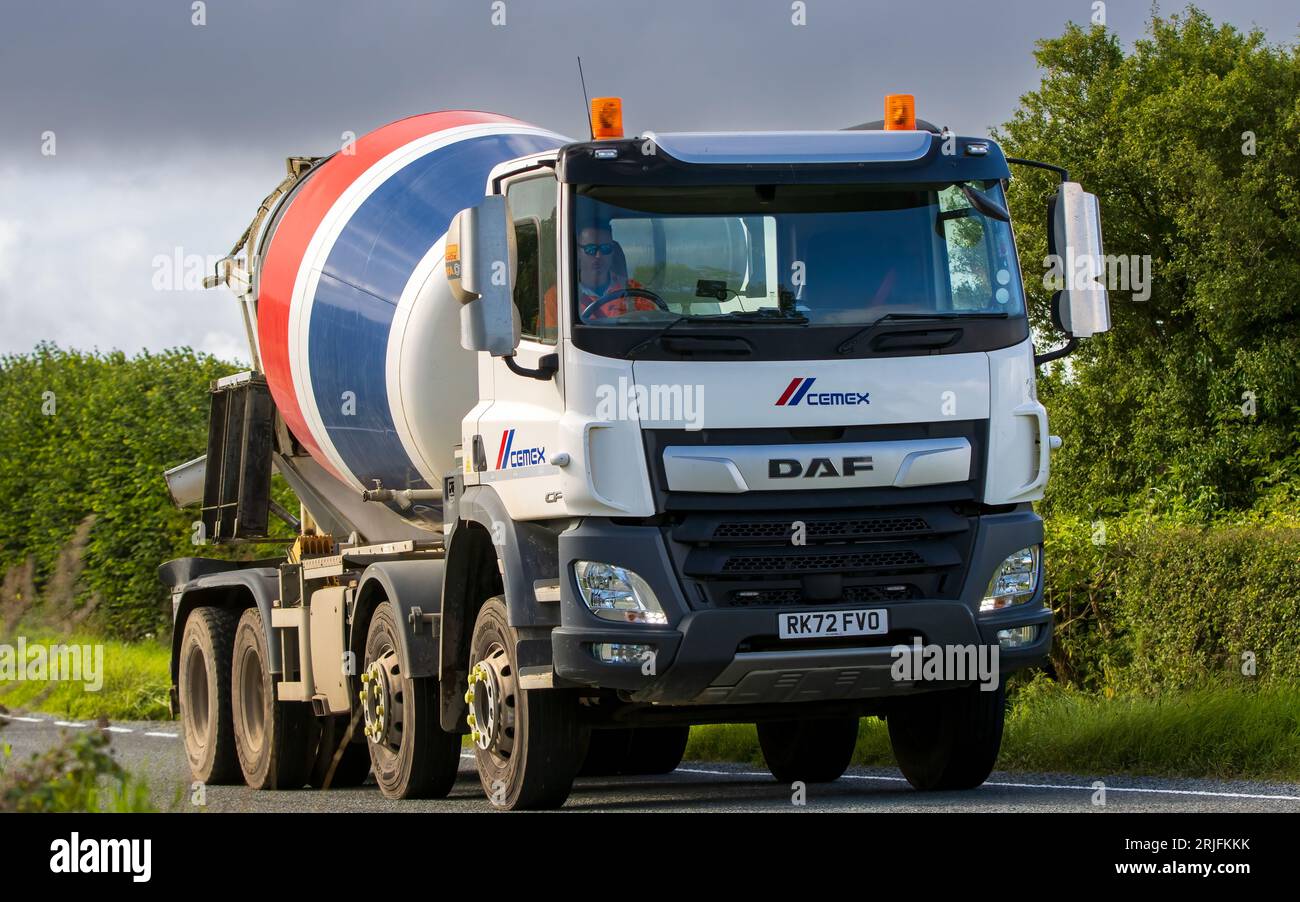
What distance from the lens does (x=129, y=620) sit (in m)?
29.0

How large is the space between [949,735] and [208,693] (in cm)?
637

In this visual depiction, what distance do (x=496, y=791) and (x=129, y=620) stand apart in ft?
67.4

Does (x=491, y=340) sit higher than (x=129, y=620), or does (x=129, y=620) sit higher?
(x=491, y=340)

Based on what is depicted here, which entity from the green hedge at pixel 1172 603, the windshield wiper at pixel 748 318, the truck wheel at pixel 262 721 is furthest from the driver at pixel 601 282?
the green hedge at pixel 1172 603

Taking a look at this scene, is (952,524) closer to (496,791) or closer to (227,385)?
(496,791)

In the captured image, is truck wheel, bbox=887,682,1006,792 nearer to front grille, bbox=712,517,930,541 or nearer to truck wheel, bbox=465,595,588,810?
front grille, bbox=712,517,930,541

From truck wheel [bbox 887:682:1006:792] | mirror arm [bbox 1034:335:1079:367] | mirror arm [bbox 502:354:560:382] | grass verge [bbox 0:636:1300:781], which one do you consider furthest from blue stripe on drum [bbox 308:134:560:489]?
mirror arm [bbox 1034:335:1079:367]

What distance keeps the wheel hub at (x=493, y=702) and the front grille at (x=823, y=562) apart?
4.44 feet

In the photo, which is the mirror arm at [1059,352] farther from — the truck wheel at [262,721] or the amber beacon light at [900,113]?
the truck wheel at [262,721]

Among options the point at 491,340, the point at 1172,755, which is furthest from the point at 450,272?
the point at 1172,755

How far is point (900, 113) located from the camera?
966 centimetres

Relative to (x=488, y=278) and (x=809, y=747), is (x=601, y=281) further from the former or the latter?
(x=809, y=747)

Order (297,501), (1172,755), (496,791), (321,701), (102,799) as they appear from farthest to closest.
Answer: (297,501), (321,701), (1172,755), (496,791), (102,799)
